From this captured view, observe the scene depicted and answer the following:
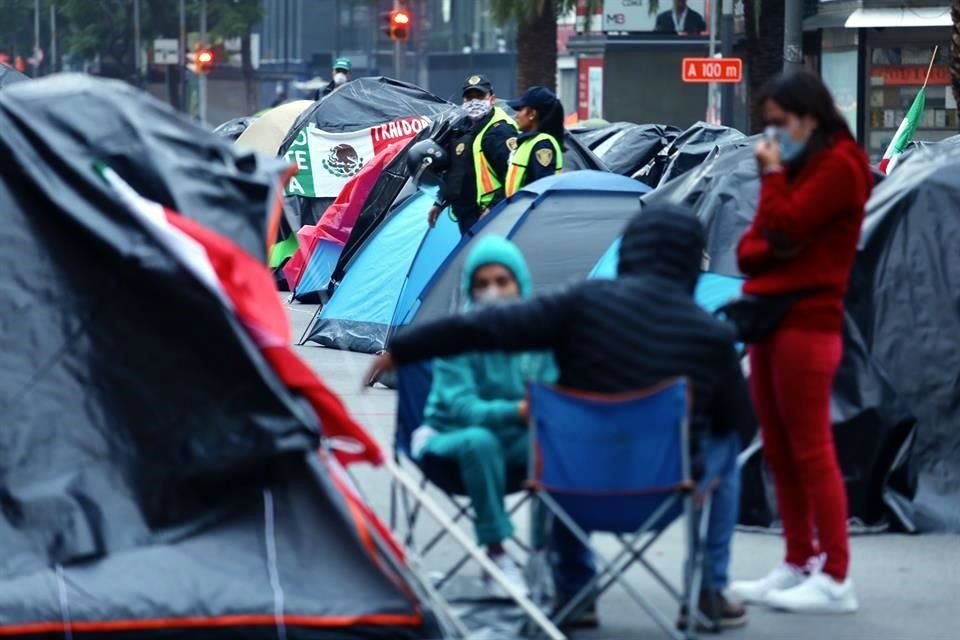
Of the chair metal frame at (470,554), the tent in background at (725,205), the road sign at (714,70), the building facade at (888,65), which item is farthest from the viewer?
the building facade at (888,65)

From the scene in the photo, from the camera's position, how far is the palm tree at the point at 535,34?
29508 mm

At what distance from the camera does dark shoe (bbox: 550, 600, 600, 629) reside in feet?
21.2

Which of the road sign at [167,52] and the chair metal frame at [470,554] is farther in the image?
the road sign at [167,52]

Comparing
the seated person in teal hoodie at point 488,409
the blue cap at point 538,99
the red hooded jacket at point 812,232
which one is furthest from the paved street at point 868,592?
the blue cap at point 538,99

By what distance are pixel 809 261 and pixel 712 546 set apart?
993 mm

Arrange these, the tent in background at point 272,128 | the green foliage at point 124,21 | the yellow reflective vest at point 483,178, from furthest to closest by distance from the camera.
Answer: the green foliage at point 124,21 < the tent in background at point 272,128 < the yellow reflective vest at point 483,178

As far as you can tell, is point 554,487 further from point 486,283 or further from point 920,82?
point 920,82

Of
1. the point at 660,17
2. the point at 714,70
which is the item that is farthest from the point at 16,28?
the point at 714,70

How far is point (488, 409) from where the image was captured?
6.40m

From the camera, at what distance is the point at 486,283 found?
21.1 feet

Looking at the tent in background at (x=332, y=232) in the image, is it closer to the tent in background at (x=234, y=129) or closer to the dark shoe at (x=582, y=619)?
the tent in background at (x=234, y=129)

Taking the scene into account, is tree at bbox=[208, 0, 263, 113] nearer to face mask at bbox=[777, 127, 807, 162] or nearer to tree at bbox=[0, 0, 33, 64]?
tree at bbox=[0, 0, 33, 64]

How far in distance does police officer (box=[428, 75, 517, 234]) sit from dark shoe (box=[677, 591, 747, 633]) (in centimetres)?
656

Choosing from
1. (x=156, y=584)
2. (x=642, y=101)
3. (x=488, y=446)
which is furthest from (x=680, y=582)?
(x=642, y=101)
